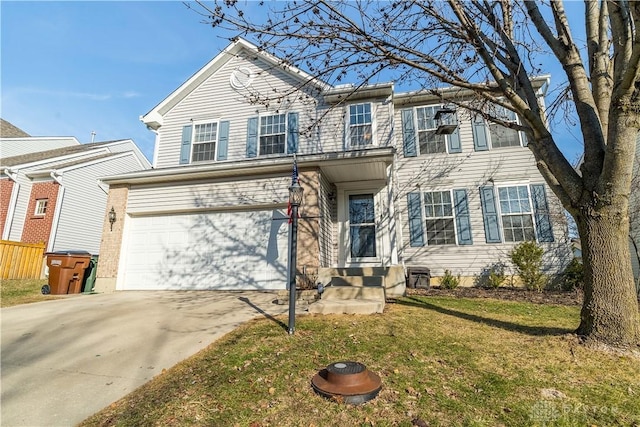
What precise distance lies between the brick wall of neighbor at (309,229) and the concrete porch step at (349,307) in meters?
1.81

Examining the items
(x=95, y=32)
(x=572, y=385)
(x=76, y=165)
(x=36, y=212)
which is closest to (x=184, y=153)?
(x=95, y=32)

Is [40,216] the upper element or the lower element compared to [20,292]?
upper

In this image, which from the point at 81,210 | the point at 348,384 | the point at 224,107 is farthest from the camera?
the point at 81,210

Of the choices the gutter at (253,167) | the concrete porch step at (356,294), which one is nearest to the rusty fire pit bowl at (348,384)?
the concrete porch step at (356,294)

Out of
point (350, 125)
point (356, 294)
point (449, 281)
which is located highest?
point (350, 125)

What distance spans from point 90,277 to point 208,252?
3.64 meters

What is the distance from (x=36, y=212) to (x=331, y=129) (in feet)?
44.8

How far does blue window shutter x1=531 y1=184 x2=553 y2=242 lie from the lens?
918cm

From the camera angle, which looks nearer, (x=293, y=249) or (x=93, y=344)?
(x=93, y=344)

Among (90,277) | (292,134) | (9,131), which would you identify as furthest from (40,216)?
(292,134)

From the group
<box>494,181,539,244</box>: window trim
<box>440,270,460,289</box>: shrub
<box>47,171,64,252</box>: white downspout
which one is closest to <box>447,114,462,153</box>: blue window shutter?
<box>494,181,539,244</box>: window trim

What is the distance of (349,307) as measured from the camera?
17.6ft

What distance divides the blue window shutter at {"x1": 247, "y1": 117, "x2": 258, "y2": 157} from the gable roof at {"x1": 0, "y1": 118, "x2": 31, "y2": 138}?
18136 mm

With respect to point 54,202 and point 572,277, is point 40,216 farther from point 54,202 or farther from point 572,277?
point 572,277
